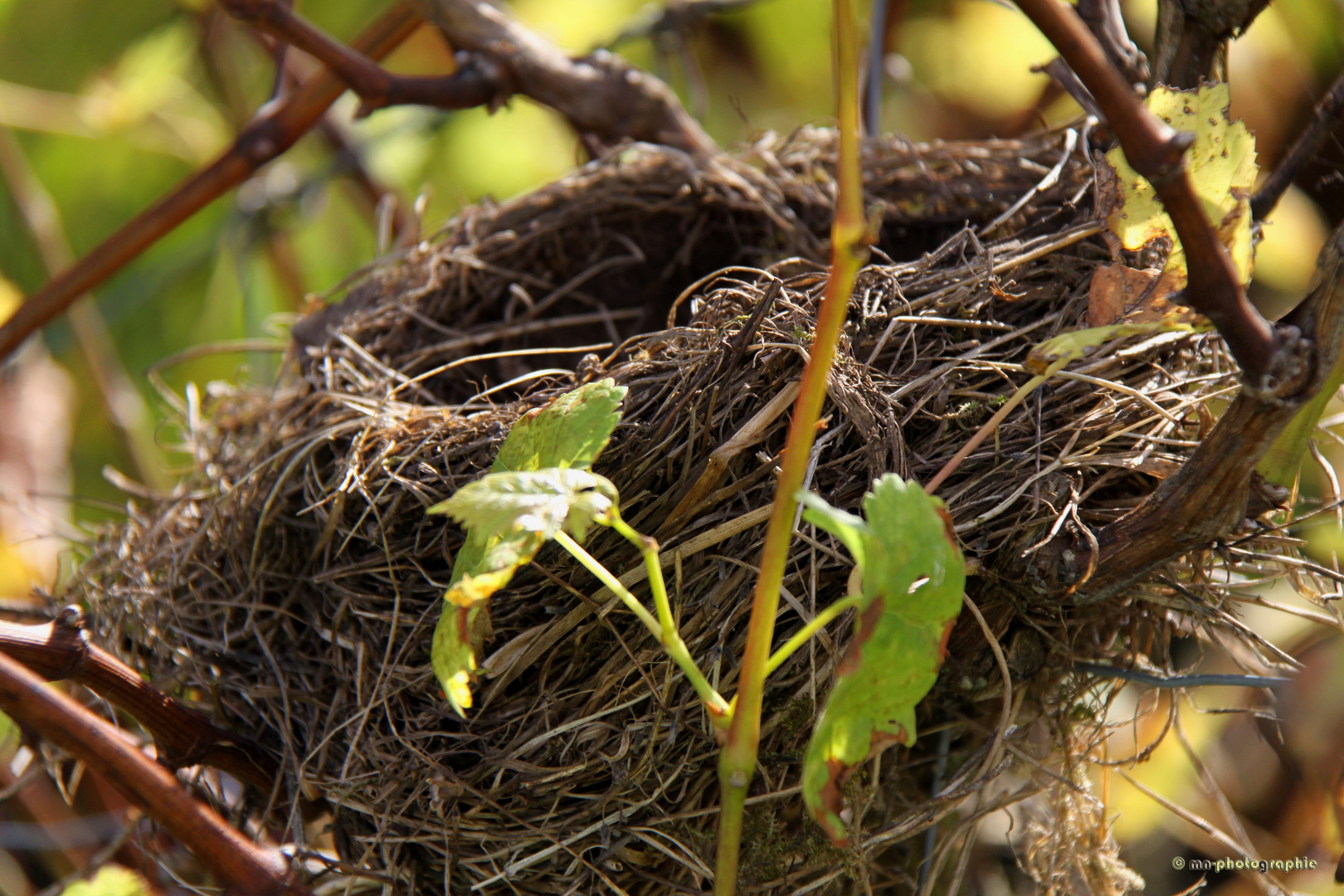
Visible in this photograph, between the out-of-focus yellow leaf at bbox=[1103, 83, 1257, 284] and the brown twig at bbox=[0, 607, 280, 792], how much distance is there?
622 mm

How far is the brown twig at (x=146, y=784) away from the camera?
0.48m

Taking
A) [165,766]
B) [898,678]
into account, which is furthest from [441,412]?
[898,678]

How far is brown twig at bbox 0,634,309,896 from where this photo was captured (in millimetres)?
484

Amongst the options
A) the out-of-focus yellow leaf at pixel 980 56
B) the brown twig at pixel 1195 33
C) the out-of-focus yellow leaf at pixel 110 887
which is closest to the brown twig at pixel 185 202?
the out-of-focus yellow leaf at pixel 110 887

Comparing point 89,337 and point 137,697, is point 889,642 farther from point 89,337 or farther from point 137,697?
point 89,337

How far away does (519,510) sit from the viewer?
388 millimetres

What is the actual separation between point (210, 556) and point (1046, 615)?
615 mm

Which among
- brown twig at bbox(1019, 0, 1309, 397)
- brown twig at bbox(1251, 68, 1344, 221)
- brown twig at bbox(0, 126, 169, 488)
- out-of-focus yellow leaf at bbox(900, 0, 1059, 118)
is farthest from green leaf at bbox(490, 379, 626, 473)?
out-of-focus yellow leaf at bbox(900, 0, 1059, 118)

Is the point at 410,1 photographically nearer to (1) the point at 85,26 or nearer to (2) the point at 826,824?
(2) the point at 826,824

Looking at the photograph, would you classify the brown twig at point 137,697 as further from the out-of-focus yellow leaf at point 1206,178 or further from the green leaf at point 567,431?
the out-of-focus yellow leaf at point 1206,178

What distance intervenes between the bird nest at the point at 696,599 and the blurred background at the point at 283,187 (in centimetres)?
23

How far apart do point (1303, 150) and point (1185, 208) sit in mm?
184

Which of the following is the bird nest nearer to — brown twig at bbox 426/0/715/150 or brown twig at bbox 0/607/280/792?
brown twig at bbox 0/607/280/792

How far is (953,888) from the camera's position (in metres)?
0.58
